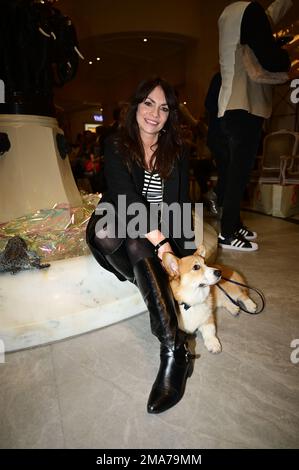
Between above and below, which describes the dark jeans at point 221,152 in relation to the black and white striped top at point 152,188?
above

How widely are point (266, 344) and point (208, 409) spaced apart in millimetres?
425

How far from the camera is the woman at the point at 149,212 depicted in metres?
0.95

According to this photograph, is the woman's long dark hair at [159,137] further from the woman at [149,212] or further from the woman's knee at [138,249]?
the woman's knee at [138,249]

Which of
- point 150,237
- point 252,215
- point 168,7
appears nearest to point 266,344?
point 150,237

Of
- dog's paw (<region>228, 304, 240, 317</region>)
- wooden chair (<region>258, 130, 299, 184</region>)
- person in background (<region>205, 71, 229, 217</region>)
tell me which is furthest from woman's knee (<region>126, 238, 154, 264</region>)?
wooden chair (<region>258, 130, 299, 184</region>)

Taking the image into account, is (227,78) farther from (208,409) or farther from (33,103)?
(208,409)

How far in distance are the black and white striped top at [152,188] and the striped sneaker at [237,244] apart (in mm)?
1165

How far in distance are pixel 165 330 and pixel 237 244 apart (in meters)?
1.46

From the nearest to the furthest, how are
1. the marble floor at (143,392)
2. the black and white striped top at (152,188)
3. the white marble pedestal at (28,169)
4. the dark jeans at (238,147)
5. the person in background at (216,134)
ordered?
1. the marble floor at (143,392)
2. the black and white striped top at (152,188)
3. the white marble pedestal at (28,169)
4. the dark jeans at (238,147)
5. the person in background at (216,134)

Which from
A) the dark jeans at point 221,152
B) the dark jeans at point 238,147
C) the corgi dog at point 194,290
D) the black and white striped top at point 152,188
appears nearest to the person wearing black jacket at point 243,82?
the dark jeans at point 238,147

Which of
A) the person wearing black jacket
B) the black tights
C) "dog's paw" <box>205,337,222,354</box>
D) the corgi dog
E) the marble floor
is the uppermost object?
the person wearing black jacket

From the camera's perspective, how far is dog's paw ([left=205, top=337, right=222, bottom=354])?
1117 millimetres

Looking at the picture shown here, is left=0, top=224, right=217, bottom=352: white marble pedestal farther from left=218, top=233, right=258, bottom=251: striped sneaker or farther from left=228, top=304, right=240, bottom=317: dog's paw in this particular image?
left=218, top=233, right=258, bottom=251: striped sneaker

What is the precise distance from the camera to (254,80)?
1.91 metres
